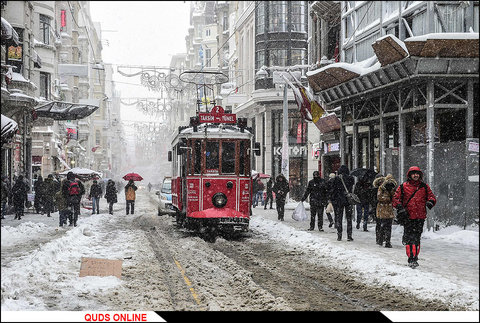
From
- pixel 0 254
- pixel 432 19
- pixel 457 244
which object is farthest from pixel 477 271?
pixel 0 254

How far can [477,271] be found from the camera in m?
3.53

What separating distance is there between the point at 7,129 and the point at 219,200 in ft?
30.5

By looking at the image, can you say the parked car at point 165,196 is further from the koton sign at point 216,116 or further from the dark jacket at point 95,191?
the koton sign at point 216,116

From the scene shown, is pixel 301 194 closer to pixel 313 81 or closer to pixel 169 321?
pixel 313 81

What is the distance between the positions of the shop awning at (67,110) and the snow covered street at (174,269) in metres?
0.88

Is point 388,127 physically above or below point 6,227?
above

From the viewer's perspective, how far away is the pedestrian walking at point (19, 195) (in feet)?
12.6

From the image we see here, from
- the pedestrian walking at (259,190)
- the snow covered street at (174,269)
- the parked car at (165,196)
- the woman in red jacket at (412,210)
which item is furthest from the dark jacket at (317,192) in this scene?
the pedestrian walking at (259,190)

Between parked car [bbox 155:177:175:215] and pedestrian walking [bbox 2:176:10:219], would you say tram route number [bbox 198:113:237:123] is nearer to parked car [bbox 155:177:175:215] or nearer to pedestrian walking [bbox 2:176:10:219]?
pedestrian walking [bbox 2:176:10:219]

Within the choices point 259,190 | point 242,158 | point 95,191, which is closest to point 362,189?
point 242,158

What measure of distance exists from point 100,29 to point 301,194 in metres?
11.9

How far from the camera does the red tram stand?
473 inches

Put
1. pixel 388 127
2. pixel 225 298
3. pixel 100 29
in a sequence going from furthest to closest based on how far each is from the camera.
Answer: pixel 388 127 < pixel 225 298 < pixel 100 29

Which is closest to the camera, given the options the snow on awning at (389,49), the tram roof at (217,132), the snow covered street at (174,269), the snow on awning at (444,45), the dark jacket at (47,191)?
the snow on awning at (444,45)
